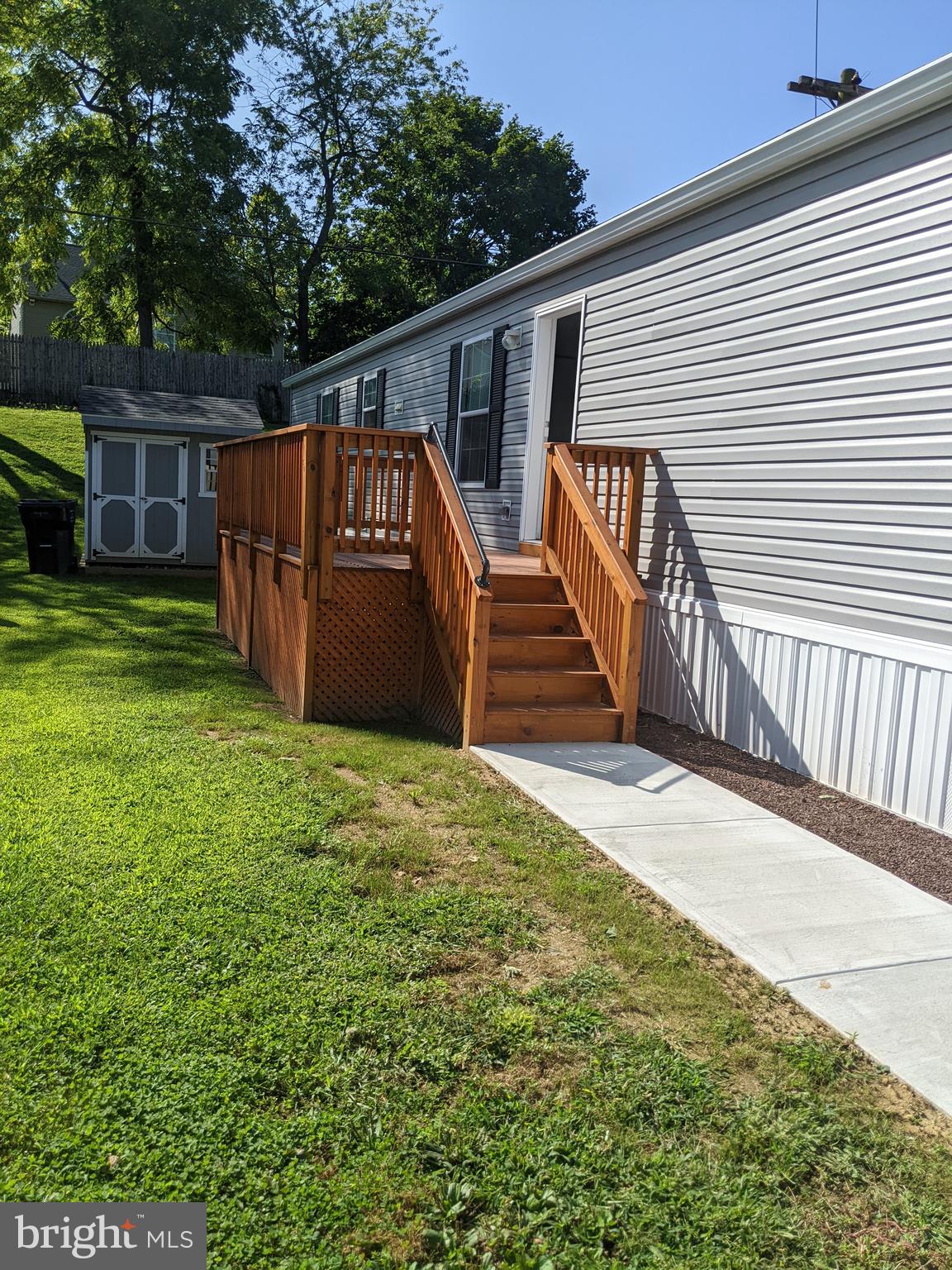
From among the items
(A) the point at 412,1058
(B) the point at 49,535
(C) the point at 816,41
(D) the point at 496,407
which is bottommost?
(A) the point at 412,1058

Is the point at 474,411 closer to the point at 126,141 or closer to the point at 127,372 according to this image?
the point at 127,372

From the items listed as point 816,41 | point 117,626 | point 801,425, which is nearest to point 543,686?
point 801,425

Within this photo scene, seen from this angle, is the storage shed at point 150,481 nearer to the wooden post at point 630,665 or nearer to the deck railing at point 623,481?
the deck railing at point 623,481

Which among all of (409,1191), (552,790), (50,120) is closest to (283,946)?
(409,1191)

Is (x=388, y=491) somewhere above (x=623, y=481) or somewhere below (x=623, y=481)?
below

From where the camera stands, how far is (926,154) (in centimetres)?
472

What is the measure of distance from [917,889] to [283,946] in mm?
2427

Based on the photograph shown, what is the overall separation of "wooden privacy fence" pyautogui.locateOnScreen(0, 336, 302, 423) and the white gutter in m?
15.2

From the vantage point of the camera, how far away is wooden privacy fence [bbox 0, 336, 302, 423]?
21516 millimetres

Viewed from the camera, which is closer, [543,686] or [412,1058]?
[412,1058]

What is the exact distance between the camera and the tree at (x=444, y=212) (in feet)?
93.4

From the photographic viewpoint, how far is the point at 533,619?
634cm

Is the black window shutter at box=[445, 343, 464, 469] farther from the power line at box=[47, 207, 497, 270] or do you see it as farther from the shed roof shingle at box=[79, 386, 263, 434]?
the power line at box=[47, 207, 497, 270]

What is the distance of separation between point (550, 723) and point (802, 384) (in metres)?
2.40
